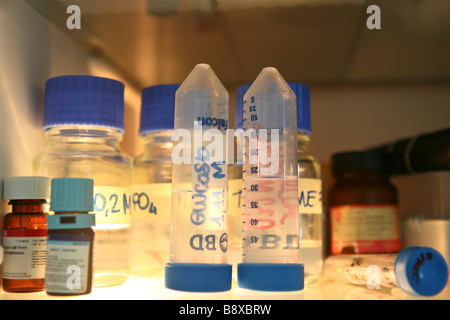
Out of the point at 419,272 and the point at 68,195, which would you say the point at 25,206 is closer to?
the point at 68,195

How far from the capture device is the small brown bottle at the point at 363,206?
2.80 feet

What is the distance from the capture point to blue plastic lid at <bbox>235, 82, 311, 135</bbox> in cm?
76

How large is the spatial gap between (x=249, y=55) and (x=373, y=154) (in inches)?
11.7

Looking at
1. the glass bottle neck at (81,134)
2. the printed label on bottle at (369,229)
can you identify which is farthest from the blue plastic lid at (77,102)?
the printed label on bottle at (369,229)

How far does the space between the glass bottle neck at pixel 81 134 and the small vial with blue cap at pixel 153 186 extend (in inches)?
2.9

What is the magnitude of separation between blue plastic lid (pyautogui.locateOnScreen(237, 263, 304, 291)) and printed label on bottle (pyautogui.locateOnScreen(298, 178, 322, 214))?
0.17 meters

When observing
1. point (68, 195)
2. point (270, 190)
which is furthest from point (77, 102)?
point (270, 190)

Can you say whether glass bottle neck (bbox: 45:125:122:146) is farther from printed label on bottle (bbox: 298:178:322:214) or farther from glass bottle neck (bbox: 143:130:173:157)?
printed label on bottle (bbox: 298:178:322:214)

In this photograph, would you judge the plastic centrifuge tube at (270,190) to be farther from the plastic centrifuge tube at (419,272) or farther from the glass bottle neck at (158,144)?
the glass bottle neck at (158,144)

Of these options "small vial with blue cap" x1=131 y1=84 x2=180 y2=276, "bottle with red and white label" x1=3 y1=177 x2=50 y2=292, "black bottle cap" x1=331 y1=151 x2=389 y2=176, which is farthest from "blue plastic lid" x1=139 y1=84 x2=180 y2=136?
"black bottle cap" x1=331 y1=151 x2=389 y2=176

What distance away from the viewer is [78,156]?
0.74m

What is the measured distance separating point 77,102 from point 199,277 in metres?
0.31

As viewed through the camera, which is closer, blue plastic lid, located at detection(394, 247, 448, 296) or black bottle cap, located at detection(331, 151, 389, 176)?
blue plastic lid, located at detection(394, 247, 448, 296)

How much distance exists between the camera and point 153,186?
794 millimetres
